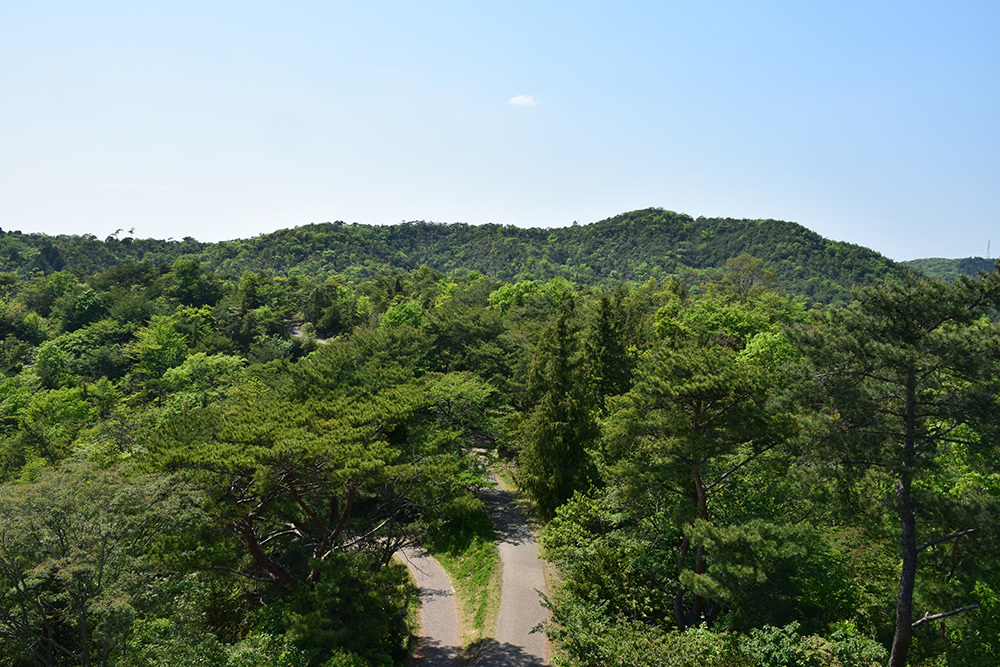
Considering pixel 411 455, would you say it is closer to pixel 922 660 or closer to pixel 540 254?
pixel 922 660

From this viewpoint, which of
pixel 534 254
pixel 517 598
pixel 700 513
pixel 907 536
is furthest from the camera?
pixel 534 254

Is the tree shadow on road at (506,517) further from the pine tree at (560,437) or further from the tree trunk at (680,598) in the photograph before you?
the tree trunk at (680,598)

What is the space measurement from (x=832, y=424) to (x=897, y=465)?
146 cm

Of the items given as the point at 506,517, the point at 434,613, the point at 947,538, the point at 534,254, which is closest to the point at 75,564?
the point at 434,613

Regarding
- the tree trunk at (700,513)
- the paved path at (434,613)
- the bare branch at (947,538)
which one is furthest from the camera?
the paved path at (434,613)

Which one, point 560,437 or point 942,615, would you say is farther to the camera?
point 560,437

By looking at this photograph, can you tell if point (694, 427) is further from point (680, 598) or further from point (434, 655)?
point (434, 655)

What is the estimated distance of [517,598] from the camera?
17703 mm

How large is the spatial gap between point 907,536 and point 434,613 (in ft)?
46.3

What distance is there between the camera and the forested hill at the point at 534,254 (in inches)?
5256

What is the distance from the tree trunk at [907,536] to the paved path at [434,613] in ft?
37.3

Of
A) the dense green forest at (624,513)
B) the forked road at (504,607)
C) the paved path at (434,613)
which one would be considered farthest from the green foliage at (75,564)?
the forked road at (504,607)

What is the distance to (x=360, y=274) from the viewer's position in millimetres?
148125

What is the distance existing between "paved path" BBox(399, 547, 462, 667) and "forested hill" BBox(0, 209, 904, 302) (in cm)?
12628
